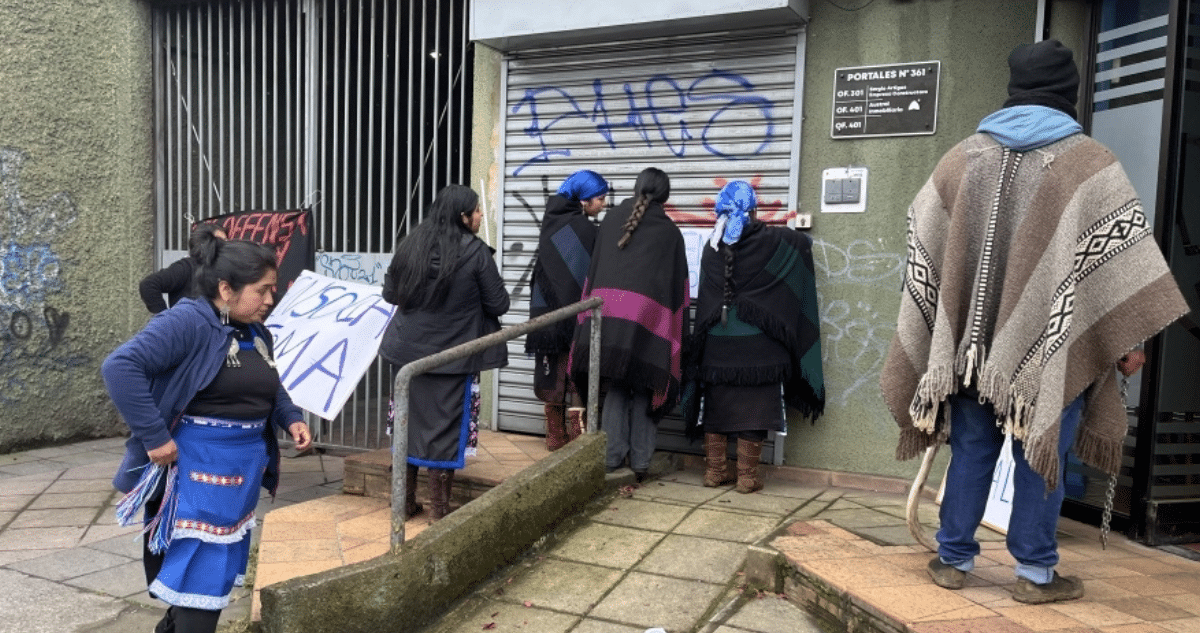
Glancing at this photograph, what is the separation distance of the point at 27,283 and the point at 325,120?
281cm

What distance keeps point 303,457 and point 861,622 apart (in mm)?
5142

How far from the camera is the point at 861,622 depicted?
3.21 metres

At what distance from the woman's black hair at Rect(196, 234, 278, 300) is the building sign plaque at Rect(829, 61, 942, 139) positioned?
11.5 ft

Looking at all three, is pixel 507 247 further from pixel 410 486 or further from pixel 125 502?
pixel 125 502

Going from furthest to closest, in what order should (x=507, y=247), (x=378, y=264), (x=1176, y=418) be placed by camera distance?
1. (x=378, y=264)
2. (x=507, y=247)
3. (x=1176, y=418)

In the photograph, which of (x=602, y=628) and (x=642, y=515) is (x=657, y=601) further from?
(x=642, y=515)

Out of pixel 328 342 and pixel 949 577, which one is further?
pixel 328 342

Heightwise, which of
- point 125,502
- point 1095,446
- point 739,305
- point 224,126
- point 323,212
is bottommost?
point 125,502

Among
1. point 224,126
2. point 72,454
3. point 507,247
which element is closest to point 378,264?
point 507,247

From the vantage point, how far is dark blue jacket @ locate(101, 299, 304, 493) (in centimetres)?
288

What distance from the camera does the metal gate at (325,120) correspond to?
278 inches

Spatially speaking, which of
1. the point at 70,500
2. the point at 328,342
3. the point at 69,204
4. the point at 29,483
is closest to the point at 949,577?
the point at 328,342

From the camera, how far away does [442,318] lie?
15.0ft

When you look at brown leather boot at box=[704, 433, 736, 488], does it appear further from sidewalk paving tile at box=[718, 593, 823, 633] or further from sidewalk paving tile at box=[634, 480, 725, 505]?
sidewalk paving tile at box=[718, 593, 823, 633]
